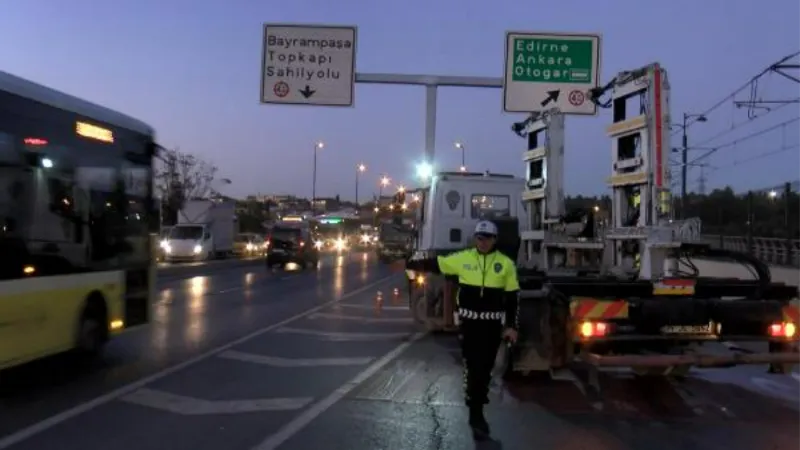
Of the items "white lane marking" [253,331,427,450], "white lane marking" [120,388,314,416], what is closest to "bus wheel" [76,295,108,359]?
"white lane marking" [120,388,314,416]

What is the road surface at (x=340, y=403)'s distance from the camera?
691cm

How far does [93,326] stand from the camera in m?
9.94

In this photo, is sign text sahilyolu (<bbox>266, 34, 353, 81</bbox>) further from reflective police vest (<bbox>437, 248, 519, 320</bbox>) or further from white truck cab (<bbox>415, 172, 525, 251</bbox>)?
reflective police vest (<bbox>437, 248, 519, 320</bbox>)

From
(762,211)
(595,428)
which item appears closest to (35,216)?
(595,428)

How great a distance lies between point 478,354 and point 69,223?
4876mm

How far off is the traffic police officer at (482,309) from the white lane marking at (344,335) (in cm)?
623

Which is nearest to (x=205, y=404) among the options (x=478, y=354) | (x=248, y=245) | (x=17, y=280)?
(x=17, y=280)

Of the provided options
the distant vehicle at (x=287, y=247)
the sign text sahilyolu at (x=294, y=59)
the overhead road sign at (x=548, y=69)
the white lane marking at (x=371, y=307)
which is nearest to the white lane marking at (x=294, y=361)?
the white lane marking at (x=371, y=307)

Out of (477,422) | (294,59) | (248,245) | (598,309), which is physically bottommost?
(477,422)

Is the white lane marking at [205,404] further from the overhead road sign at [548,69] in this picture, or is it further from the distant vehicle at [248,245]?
the distant vehicle at [248,245]

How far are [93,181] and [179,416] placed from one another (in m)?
3.46

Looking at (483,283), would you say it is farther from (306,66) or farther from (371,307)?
(306,66)

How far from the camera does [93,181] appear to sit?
32.1ft

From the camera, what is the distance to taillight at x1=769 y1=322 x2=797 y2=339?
→ 8.59 m
